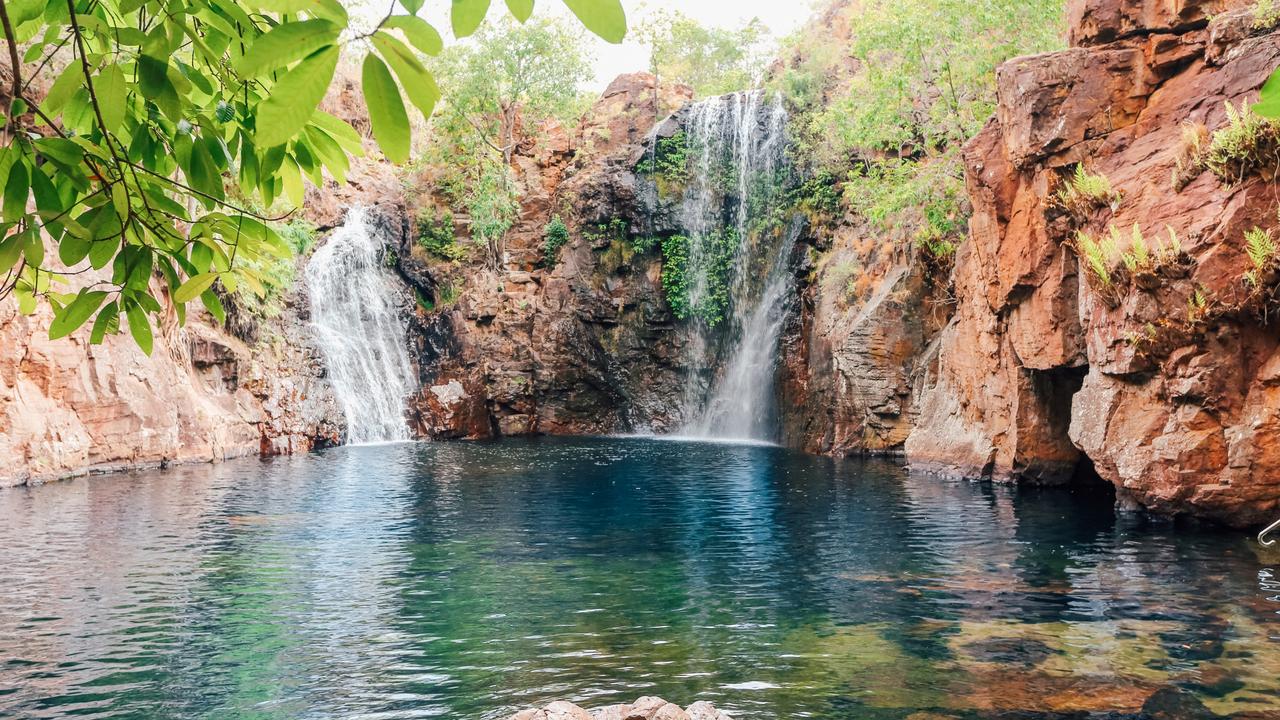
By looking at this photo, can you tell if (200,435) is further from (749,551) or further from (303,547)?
(749,551)

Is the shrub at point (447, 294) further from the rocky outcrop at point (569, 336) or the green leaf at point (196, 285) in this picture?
the green leaf at point (196, 285)

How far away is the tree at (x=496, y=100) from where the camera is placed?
121 ft

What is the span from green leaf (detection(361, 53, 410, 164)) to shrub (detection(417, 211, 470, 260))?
1480 inches

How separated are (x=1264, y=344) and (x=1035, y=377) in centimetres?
586

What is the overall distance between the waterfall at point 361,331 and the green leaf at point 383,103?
3064cm

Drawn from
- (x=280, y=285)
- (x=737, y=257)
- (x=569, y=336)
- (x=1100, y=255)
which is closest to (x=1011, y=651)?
(x=1100, y=255)

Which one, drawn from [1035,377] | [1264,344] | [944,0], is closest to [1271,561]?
[1264,344]

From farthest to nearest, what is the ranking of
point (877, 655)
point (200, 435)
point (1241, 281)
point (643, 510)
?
point (200, 435), point (643, 510), point (1241, 281), point (877, 655)

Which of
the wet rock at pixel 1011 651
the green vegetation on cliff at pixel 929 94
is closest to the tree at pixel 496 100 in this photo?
the green vegetation on cliff at pixel 929 94

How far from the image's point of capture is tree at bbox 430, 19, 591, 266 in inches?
1452

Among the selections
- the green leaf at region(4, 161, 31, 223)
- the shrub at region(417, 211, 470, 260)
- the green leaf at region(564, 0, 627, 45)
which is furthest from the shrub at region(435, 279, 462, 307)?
the green leaf at region(564, 0, 627, 45)

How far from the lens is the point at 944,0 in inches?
840

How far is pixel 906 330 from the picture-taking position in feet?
77.4

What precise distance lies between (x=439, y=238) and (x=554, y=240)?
5.03 m
